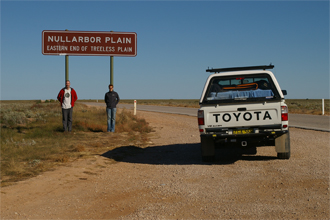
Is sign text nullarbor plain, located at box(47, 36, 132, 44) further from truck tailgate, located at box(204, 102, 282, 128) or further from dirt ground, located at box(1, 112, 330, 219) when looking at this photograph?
truck tailgate, located at box(204, 102, 282, 128)

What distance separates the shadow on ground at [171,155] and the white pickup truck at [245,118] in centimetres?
72

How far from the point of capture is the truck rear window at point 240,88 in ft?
28.1

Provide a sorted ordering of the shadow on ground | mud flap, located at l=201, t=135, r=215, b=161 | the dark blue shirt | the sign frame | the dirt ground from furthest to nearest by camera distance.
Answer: the sign frame
the dark blue shirt
the shadow on ground
mud flap, located at l=201, t=135, r=215, b=161
the dirt ground

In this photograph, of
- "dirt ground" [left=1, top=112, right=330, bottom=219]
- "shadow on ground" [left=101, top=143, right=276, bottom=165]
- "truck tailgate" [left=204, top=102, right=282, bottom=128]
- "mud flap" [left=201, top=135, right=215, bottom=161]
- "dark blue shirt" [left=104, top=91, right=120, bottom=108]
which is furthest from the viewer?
"dark blue shirt" [left=104, top=91, right=120, bottom=108]

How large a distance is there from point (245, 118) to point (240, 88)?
1306 mm

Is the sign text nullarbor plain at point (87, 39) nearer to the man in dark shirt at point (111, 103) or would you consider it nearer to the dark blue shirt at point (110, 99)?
the man in dark shirt at point (111, 103)

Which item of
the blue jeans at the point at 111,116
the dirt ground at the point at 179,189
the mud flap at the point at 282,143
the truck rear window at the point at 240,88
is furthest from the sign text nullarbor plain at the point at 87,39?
the mud flap at the point at 282,143

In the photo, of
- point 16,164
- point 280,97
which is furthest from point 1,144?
point 280,97

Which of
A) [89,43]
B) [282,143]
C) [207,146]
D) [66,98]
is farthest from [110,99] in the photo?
[282,143]

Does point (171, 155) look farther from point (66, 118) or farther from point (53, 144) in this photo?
point (66, 118)

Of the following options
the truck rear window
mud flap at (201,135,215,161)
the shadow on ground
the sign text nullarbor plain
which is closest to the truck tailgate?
the truck rear window

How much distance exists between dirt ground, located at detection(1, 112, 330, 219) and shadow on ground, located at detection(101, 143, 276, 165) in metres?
0.03

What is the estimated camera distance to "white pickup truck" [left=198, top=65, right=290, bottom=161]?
26.7 feet

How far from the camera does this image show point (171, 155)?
1054 cm
